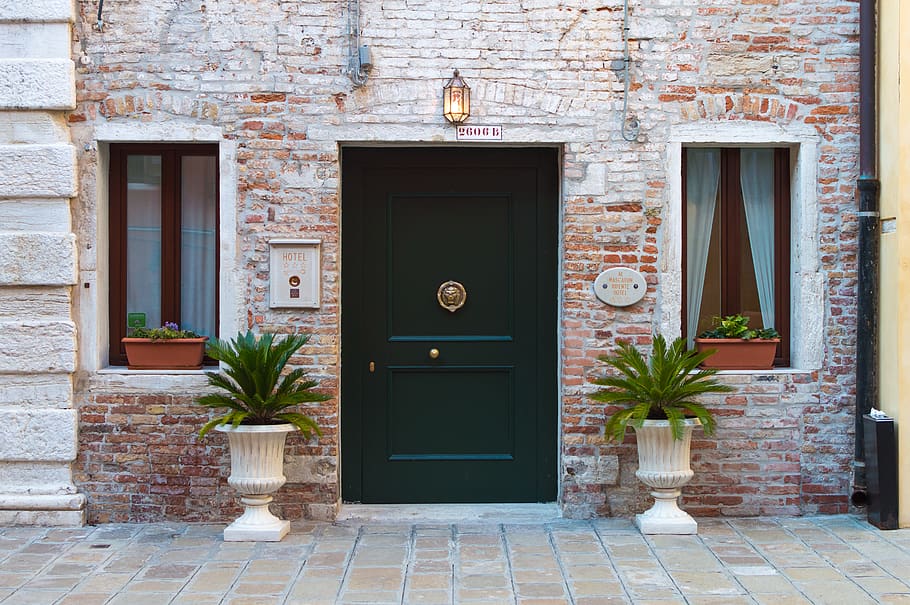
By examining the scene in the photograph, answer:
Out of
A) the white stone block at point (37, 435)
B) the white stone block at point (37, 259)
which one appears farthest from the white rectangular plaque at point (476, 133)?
the white stone block at point (37, 435)

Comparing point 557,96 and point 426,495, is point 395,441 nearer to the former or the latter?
point 426,495

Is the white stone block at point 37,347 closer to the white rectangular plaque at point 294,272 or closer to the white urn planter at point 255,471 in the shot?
the white urn planter at point 255,471

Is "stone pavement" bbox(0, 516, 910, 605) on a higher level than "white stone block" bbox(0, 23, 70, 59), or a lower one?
lower

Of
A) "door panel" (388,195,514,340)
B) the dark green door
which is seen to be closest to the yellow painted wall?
the dark green door

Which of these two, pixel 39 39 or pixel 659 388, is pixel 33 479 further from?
pixel 659 388

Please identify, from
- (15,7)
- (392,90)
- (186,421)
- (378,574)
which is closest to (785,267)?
(392,90)

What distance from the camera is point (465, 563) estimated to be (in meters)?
5.69

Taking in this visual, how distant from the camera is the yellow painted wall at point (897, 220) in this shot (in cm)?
632

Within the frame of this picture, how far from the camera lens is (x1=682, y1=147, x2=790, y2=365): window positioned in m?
6.89

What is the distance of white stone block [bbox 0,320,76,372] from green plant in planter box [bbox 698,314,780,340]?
13.9 feet

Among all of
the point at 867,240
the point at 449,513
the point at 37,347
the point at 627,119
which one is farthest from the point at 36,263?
the point at 867,240

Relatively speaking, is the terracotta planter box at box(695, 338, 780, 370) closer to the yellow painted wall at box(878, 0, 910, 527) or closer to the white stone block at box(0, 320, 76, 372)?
the yellow painted wall at box(878, 0, 910, 527)

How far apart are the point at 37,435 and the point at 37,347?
1.87 feet

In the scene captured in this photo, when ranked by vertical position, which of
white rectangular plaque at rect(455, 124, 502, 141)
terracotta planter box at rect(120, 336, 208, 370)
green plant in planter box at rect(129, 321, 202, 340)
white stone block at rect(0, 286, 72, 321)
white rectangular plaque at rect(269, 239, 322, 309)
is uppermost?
white rectangular plaque at rect(455, 124, 502, 141)
